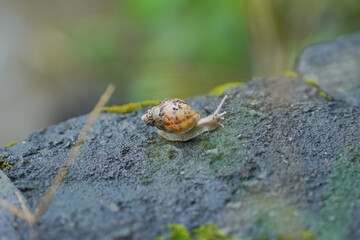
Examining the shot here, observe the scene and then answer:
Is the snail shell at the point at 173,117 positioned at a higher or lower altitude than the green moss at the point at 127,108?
lower

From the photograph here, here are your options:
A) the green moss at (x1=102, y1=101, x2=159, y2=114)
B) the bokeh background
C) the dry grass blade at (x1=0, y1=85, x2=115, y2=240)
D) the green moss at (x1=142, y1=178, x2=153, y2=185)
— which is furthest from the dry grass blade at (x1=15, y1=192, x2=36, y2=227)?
the bokeh background

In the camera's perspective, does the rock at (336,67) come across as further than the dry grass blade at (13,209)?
Yes

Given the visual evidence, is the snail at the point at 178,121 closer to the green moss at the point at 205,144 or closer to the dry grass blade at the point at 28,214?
the green moss at the point at 205,144

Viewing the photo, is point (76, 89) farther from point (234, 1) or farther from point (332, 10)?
point (332, 10)

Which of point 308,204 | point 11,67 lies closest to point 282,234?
point 308,204

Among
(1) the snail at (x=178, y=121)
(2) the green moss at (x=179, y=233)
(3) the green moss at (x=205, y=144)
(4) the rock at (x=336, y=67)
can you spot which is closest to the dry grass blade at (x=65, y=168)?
(1) the snail at (x=178, y=121)

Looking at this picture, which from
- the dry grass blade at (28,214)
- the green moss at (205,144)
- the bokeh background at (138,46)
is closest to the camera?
the dry grass blade at (28,214)

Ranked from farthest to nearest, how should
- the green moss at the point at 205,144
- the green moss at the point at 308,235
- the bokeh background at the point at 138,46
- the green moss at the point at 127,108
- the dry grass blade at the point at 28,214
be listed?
the bokeh background at the point at 138,46 → the green moss at the point at 127,108 → the green moss at the point at 205,144 → the dry grass blade at the point at 28,214 → the green moss at the point at 308,235
